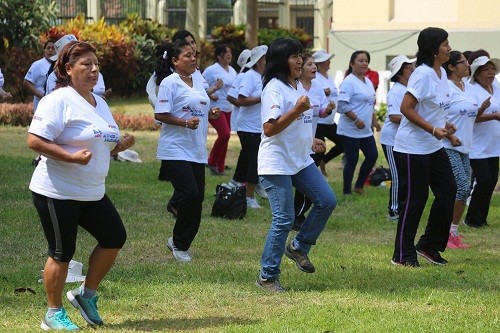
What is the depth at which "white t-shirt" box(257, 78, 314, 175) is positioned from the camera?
863 centimetres

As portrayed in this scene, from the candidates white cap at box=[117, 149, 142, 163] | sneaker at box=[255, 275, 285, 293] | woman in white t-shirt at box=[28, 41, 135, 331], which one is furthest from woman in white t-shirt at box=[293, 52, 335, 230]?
white cap at box=[117, 149, 142, 163]

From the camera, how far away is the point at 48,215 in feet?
23.8

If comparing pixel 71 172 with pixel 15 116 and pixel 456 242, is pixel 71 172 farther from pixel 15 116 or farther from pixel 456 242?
pixel 15 116

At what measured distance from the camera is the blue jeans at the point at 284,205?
8.66 metres

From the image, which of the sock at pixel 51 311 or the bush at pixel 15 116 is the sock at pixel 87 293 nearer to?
the sock at pixel 51 311

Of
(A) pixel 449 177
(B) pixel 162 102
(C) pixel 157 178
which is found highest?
(B) pixel 162 102

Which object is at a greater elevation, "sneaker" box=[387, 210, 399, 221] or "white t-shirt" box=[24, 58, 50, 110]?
"white t-shirt" box=[24, 58, 50, 110]

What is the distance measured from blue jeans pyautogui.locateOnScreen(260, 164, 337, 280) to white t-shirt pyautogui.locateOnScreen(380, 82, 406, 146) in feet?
15.3

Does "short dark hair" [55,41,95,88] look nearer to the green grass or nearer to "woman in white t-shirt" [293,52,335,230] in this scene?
the green grass

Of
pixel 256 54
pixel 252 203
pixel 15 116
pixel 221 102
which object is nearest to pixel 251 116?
pixel 256 54

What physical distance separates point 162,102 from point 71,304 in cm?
273

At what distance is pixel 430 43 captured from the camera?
32.3 ft

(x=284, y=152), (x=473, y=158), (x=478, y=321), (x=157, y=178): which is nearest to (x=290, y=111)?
(x=284, y=152)

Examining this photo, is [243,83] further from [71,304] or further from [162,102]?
[71,304]
